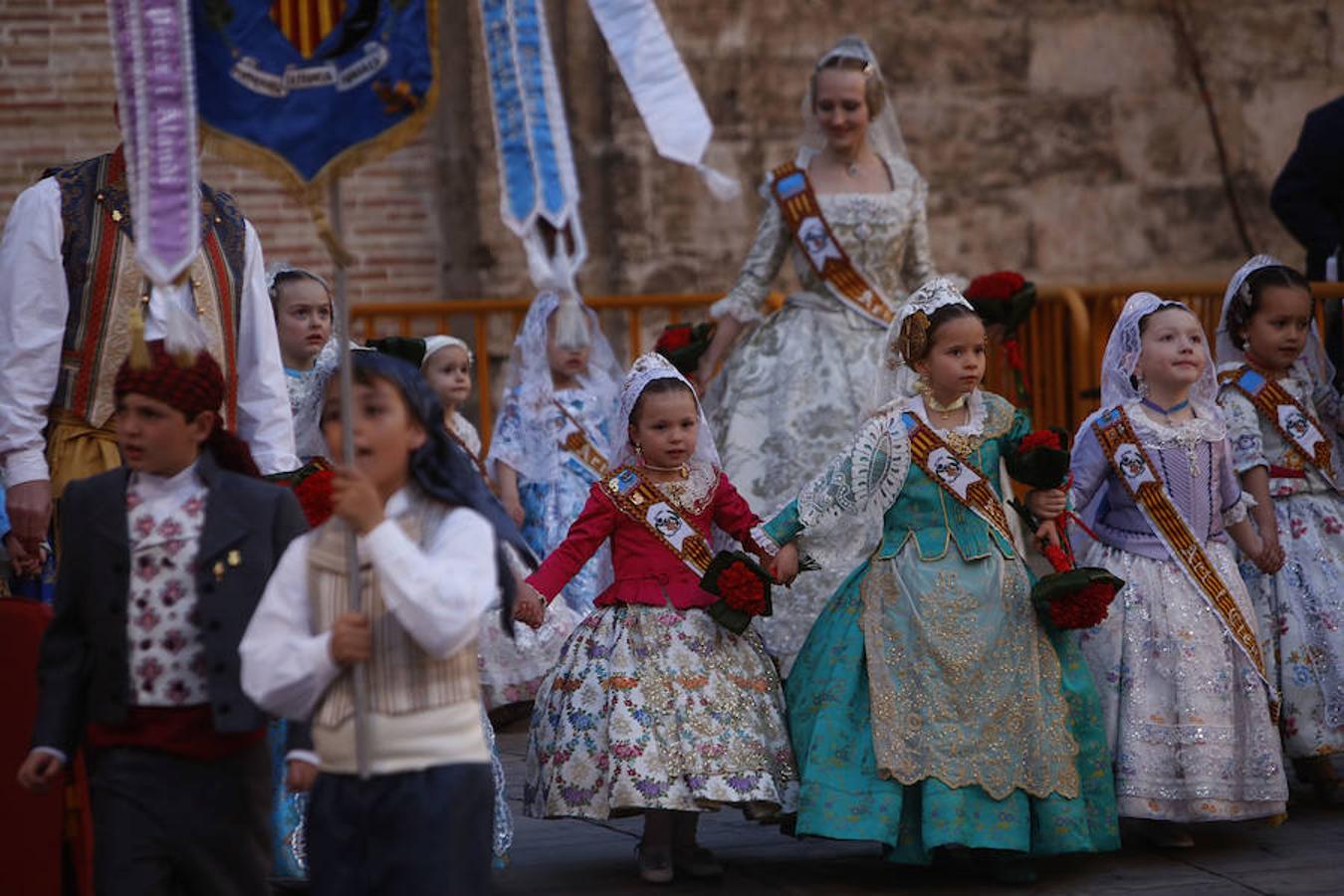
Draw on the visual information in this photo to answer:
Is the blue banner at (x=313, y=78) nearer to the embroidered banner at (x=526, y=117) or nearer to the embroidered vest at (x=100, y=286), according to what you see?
the embroidered banner at (x=526, y=117)

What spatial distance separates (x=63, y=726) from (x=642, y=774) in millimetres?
1880

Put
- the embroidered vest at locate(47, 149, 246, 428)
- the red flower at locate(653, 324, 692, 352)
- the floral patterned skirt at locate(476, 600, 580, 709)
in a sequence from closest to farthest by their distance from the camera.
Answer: the embroidered vest at locate(47, 149, 246, 428) → the red flower at locate(653, 324, 692, 352) → the floral patterned skirt at locate(476, 600, 580, 709)

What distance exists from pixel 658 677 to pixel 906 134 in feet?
23.0

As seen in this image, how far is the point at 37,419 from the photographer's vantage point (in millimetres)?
5738

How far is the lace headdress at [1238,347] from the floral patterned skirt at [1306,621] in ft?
1.67

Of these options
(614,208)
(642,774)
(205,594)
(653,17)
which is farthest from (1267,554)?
(614,208)

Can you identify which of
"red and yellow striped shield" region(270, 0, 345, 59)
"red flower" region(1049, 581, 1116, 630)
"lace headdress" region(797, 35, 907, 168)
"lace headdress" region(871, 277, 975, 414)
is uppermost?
"lace headdress" region(797, 35, 907, 168)

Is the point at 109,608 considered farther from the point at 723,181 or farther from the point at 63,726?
the point at 723,181

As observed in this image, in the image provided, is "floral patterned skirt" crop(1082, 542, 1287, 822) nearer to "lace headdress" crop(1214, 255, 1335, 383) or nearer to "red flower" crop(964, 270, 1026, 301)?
"lace headdress" crop(1214, 255, 1335, 383)

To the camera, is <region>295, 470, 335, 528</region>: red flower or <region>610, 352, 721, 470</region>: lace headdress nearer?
<region>295, 470, 335, 528</region>: red flower

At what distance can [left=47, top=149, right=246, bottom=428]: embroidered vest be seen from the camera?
582 centimetres

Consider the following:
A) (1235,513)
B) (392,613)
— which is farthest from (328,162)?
(1235,513)

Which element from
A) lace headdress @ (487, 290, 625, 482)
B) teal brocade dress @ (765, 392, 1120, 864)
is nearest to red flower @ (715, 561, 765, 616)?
teal brocade dress @ (765, 392, 1120, 864)

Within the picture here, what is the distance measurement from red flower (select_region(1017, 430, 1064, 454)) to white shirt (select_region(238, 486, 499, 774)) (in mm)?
2331
